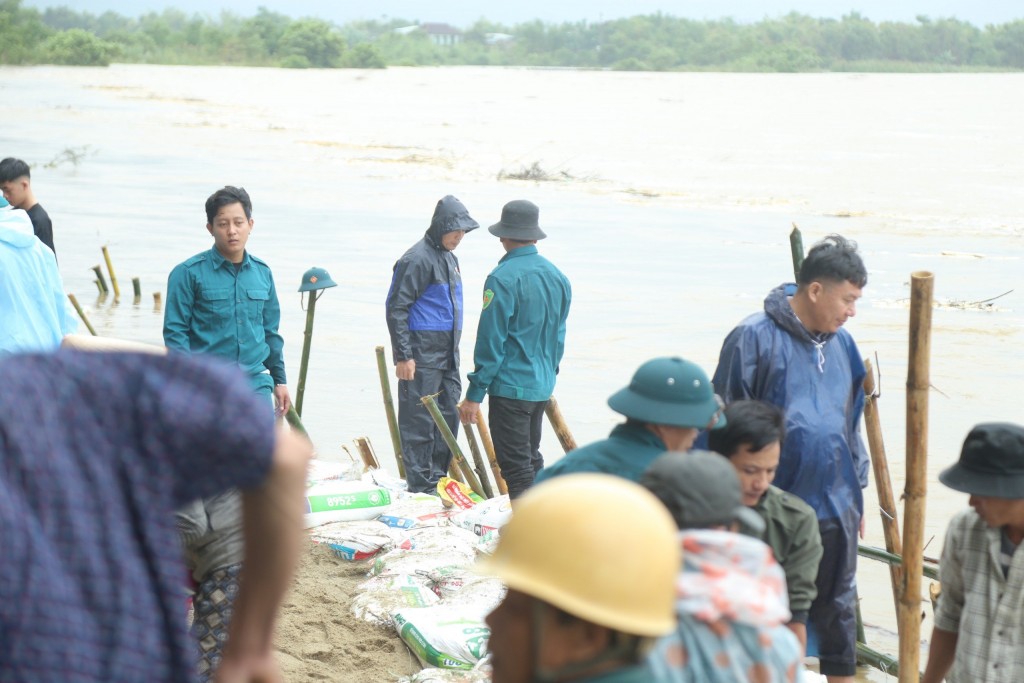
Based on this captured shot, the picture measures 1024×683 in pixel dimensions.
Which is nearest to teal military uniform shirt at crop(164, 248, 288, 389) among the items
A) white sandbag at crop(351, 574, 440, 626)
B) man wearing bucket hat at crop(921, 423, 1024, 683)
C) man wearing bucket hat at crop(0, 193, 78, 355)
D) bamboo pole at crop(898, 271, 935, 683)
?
man wearing bucket hat at crop(0, 193, 78, 355)

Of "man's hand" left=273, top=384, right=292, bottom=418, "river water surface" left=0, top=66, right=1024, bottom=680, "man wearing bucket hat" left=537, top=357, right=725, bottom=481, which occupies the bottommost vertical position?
"river water surface" left=0, top=66, right=1024, bottom=680

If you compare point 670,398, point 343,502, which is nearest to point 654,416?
point 670,398

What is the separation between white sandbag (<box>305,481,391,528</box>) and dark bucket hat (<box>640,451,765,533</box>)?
4.18 metres

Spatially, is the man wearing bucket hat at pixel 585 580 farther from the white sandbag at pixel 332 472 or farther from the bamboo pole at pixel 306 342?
the bamboo pole at pixel 306 342

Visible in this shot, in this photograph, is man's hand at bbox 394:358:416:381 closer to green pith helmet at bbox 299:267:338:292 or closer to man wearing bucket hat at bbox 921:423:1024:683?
green pith helmet at bbox 299:267:338:292

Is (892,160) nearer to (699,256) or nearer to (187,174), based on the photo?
(699,256)

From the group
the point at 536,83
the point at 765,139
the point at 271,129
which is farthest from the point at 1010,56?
the point at 271,129

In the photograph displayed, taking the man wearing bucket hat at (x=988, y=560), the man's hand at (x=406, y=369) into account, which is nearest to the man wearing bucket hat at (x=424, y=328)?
the man's hand at (x=406, y=369)

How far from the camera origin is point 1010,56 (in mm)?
74188

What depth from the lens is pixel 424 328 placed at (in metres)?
7.42

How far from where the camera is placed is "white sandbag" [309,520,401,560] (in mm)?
6078

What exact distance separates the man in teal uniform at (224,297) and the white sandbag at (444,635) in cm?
129

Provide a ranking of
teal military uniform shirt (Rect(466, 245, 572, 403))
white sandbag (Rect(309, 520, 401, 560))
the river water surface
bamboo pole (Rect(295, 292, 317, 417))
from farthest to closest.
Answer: the river water surface
bamboo pole (Rect(295, 292, 317, 417))
teal military uniform shirt (Rect(466, 245, 572, 403))
white sandbag (Rect(309, 520, 401, 560))

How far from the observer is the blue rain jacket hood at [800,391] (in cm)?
429
